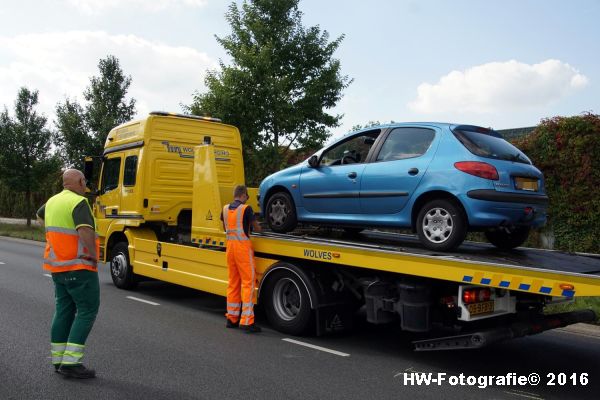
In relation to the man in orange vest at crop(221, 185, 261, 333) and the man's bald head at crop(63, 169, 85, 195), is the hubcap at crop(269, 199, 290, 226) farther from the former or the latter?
the man's bald head at crop(63, 169, 85, 195)

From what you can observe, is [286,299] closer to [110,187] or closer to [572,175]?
[110,187]

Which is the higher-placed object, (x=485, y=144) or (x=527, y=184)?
(x=485, y=144)

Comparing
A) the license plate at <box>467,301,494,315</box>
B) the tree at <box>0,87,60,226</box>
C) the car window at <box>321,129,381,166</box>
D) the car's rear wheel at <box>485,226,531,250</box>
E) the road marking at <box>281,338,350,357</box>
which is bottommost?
the road marking at <box>281,338,350,357</box>

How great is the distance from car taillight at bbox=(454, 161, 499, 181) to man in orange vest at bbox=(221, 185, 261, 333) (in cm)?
256

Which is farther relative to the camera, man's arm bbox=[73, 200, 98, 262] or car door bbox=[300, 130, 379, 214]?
car door bbox=[300, 130, 379, 214]

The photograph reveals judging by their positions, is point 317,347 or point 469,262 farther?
point 317,347

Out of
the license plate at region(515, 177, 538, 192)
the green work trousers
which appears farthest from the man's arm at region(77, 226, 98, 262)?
the license plate at region(515, 177, 538, 192)

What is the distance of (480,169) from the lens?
204 inches

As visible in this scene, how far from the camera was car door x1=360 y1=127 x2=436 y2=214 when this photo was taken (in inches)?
221

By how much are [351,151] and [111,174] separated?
495cm

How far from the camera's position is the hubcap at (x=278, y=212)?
7109 millimetres

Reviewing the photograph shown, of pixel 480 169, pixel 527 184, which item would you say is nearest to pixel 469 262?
pixel 480 169

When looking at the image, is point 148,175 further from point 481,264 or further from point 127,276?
point 481,264

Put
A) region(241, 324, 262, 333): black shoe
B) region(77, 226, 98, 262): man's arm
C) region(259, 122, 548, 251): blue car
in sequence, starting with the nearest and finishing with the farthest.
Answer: region(77, 226, 98, 262): man's arm < region(259, 122, 548, 251): blue car < region(241, 324, 262, 333): black shoe
